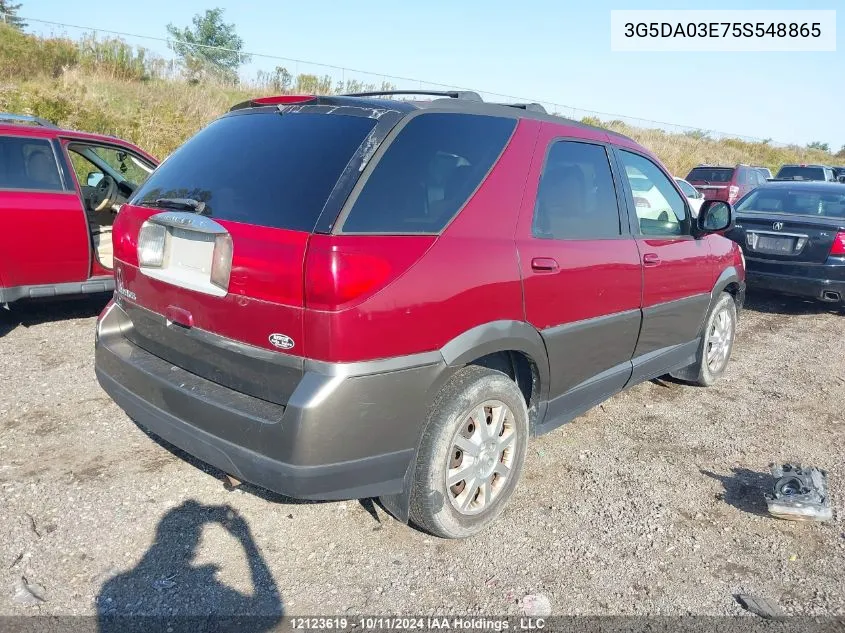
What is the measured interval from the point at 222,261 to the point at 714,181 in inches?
668

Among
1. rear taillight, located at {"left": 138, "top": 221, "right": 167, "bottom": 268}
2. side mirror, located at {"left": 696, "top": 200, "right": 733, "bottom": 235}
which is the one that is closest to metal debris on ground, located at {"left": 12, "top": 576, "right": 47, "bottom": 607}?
rear taillight, located at {"left": 138, "top": 221, "right": 167, "bottom": 268}

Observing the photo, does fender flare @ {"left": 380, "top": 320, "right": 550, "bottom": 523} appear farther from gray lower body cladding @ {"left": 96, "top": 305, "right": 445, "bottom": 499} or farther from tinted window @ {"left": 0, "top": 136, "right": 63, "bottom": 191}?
tinted window @ {"left": 0, "top": 136, "right": 63, "bottom": 191}

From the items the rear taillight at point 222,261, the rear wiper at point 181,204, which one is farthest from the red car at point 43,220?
the rear taillight at point 222,261

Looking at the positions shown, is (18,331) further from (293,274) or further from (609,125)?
(609,125)

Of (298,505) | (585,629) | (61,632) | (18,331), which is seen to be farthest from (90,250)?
(585,629)

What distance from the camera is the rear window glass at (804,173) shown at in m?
20.6

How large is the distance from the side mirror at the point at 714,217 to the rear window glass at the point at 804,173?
19.2 meters

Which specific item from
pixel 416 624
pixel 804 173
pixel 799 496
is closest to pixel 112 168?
pixel 416 624

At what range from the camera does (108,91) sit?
16.0m

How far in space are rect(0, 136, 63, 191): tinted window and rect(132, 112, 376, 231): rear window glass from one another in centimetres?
285

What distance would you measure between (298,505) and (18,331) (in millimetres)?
3841

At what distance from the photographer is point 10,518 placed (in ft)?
9.10

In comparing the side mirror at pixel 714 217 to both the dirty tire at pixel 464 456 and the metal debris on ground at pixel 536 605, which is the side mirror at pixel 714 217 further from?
the metal debris on ground at pixel 536 605

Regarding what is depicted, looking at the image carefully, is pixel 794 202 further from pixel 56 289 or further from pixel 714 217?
pixel 56 289
